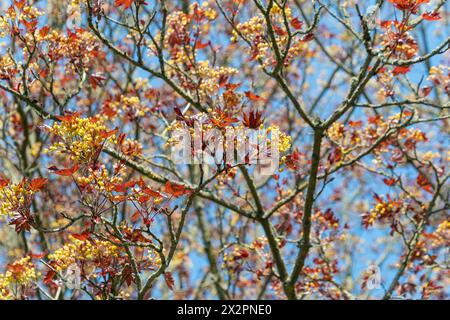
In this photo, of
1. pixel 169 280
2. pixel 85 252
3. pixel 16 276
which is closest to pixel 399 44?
pixel 169 280

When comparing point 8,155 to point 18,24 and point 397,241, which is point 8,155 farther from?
point 397,241

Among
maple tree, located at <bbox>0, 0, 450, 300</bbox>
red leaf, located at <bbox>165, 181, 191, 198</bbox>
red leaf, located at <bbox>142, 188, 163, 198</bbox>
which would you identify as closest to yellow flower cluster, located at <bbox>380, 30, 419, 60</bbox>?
maple tree, located at <bbox>0, 0, 450, 300</bbox>

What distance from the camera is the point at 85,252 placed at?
367 centimetres

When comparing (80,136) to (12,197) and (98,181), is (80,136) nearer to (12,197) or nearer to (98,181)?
(98,181)

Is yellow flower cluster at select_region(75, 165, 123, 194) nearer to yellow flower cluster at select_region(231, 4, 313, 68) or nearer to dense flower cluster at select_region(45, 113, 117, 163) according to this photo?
dense flower cluster at select_region(45, 113, 117, 163)

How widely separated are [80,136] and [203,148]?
2.18ft

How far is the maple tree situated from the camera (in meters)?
3.45

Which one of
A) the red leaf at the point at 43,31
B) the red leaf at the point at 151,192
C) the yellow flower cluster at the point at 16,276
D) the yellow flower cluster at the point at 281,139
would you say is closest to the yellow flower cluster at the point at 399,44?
the yellow flower cluster at the point at 281,139

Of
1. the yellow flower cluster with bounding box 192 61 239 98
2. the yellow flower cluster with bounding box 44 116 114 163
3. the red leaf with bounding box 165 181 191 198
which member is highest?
the yellow flower cluster with bounding box 192 61 239 98

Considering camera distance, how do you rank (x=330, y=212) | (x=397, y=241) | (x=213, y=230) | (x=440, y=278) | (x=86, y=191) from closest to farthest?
1. (x=86, y=191)
2. (x=330, y=212)
3. (x=440, y=278)
4. (x=213, y=230)
5. (x=397, y=241)

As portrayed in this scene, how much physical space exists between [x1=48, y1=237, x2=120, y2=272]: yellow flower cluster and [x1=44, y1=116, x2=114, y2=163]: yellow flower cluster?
0.56 meters

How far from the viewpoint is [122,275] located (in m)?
3.76
